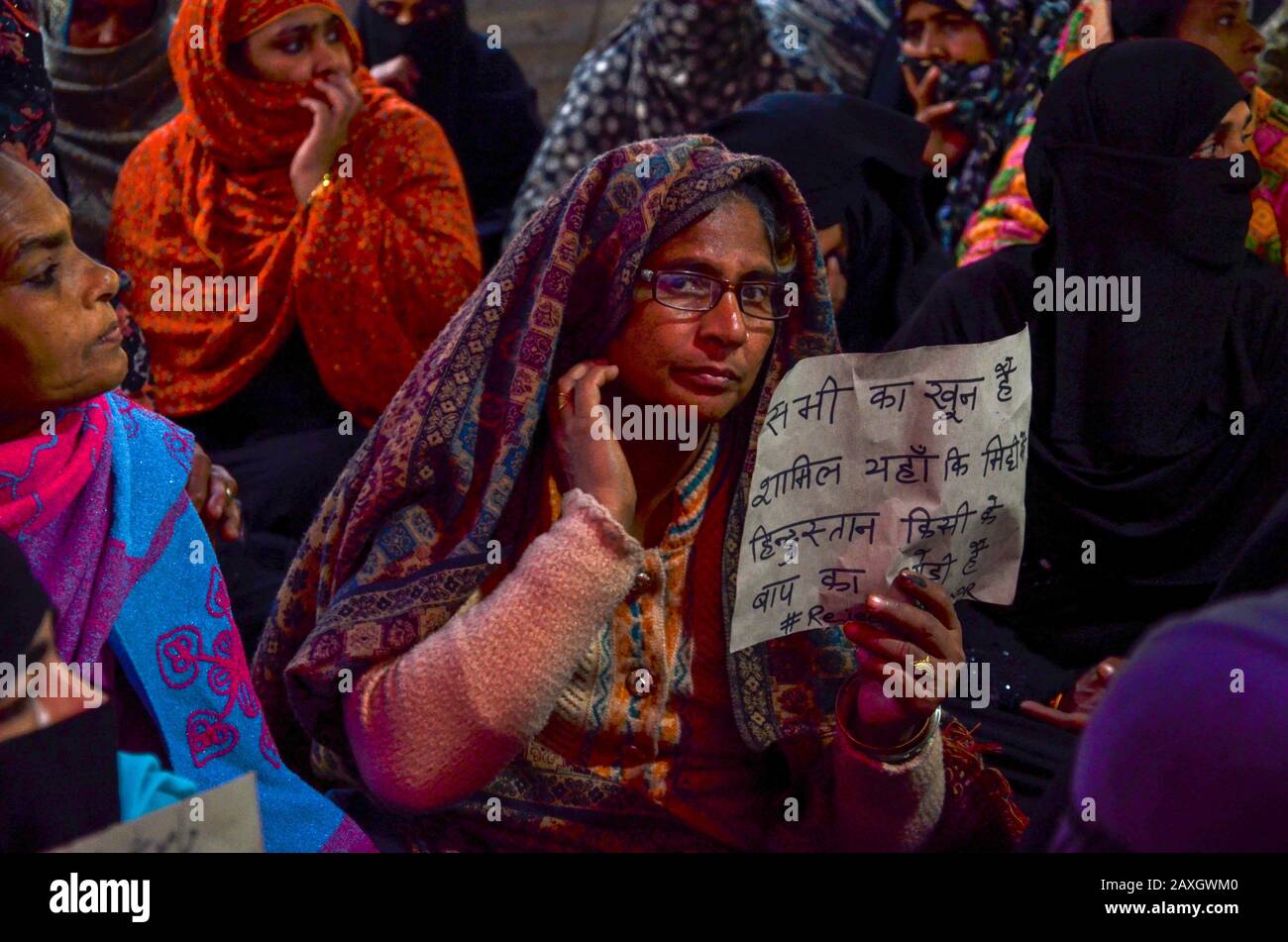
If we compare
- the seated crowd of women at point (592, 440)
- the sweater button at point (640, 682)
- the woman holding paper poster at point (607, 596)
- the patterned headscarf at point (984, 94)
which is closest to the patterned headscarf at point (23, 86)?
the seated crowd of women at point (592, 440)

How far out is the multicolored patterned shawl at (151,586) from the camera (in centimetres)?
165

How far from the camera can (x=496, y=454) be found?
1.84 m

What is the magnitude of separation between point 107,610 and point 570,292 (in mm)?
646

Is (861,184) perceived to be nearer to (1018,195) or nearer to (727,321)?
(1018,195)

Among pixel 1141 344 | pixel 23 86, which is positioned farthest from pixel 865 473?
pixel 23 86

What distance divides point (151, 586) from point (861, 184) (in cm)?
212

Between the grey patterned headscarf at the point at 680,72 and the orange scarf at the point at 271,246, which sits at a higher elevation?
the grey patterned headscarf at the point at 680,72

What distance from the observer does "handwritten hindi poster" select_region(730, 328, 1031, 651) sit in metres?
1.71

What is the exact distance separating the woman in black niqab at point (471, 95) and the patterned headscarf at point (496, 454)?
8.11 ft

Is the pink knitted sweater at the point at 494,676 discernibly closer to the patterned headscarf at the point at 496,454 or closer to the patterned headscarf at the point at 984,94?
the patterned headscarf at the point at 496,454

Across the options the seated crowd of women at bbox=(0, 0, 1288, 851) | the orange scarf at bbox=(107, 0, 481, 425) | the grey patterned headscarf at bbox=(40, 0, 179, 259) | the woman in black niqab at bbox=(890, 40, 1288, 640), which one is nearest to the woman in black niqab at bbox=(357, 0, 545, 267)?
the seated crowd of women at bbox=(0, 0, 1288, 851)
